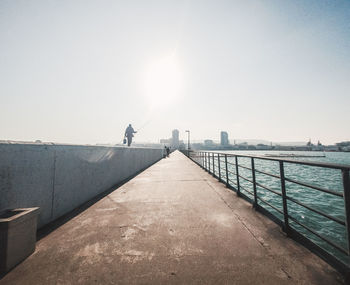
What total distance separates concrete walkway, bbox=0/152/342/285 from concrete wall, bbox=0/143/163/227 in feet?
1.87

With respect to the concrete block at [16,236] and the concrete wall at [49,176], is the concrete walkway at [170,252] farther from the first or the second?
the concrete wall at [49,176]

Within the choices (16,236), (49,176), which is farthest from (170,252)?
(49,176)

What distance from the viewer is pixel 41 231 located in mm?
2473

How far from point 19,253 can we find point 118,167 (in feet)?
13.8

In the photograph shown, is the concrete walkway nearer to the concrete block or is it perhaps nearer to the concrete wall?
the concrete block

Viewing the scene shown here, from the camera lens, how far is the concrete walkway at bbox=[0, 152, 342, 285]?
1.59m

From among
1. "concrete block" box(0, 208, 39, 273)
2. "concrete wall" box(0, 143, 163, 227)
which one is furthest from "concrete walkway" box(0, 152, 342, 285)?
"concrete wall" box(0, 143, 163, 227)

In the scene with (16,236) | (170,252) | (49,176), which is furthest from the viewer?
(49,176)

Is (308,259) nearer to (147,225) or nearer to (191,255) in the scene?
(191,255)

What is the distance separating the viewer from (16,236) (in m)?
1.77

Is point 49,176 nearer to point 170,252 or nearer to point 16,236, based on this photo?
point 16,236

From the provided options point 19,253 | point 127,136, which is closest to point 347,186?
point 19,253

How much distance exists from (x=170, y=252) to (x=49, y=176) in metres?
2.53

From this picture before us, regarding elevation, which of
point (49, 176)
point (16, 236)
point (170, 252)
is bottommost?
point (170, 252)
